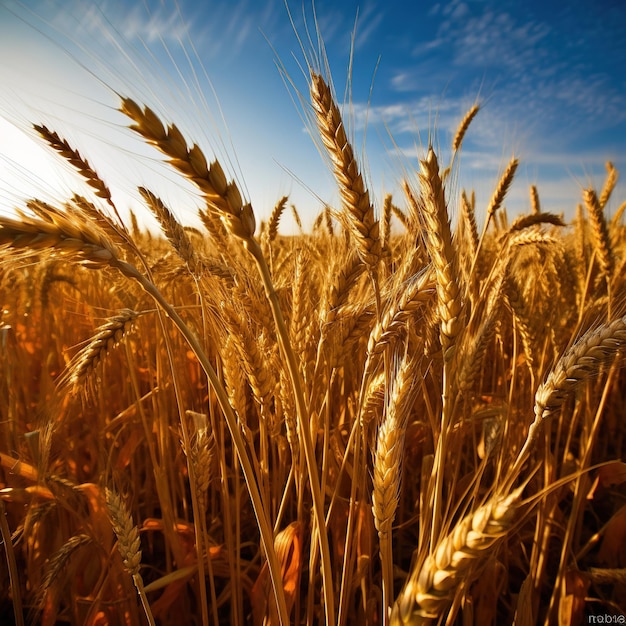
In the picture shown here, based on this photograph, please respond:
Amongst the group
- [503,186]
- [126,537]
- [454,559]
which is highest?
[503,186]

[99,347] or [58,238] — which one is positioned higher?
[58,238]

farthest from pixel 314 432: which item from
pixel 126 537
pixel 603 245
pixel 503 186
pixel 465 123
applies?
pixel 465 123

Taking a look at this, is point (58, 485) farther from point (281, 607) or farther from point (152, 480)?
point (281, 607)

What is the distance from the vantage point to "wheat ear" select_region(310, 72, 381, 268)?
90 cm

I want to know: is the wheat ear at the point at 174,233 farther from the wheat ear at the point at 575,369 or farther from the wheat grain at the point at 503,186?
the wheat grain at the point at 503,186

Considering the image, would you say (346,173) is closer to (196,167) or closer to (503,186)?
(196,167)

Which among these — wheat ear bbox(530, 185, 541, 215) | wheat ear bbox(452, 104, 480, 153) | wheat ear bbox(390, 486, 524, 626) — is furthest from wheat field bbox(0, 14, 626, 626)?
wheat ear bbox(530, 185, 541, 215)

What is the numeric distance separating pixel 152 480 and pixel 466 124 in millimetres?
3171

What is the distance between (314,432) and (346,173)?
71cm

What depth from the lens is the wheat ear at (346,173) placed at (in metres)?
0.90

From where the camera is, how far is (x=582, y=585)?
1.42m

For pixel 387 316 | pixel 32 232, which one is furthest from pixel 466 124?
pixel 32 232

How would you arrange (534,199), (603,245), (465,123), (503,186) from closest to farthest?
(603,245) → (503,186) → (465,123) → (534,199)

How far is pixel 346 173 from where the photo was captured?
2.96 ft
